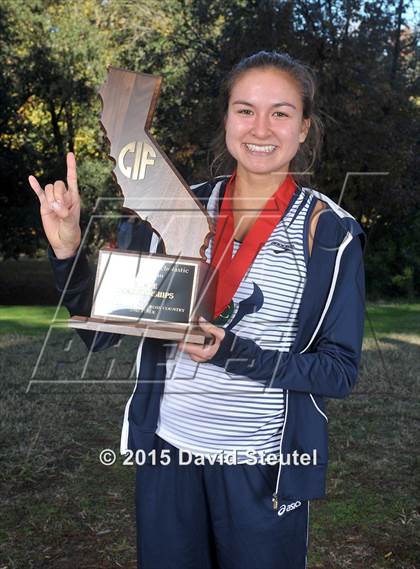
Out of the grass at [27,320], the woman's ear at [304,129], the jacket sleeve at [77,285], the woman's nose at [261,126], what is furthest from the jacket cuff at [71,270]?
the grass at [27,320]

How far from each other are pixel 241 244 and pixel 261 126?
1.04 feet

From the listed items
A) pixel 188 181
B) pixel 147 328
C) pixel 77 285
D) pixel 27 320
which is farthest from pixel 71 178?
pixel 188 181

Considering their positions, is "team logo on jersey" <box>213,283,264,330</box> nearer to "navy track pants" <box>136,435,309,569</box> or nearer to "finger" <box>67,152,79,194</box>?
"navy track pants" <box>136,435,309,569</box>

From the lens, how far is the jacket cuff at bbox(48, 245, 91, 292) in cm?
200

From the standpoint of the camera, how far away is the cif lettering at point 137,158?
1980mm

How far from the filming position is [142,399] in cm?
196

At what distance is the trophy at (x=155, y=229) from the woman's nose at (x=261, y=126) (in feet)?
0.79

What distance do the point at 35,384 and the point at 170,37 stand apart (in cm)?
1149

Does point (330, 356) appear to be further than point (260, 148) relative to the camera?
No
